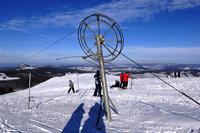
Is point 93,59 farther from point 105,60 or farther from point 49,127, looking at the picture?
point 49,127

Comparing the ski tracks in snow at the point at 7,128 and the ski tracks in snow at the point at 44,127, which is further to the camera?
the ski tracks in snow at the point at 44,127

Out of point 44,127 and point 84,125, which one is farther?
point 84,125

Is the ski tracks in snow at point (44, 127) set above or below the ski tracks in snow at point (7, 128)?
below

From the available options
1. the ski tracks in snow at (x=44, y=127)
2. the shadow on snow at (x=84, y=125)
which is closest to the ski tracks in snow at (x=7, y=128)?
the ski tracks in snow at (x=44, y=127)

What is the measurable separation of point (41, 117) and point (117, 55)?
4.44 metres

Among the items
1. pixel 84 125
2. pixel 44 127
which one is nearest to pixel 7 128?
pixel 44 127

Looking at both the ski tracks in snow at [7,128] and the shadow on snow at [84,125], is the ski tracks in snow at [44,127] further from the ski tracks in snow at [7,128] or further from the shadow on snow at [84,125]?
the ski tracks in snow at [7,128]

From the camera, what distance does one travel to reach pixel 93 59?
22.2ft

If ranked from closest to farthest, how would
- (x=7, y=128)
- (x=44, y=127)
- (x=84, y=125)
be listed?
(x=7, y=128)
(x=44, y=127)
(x=84, y=125)

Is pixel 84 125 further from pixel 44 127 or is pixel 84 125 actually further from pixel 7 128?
pixel 7 128

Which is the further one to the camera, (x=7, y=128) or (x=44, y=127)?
(x=44, y=127)

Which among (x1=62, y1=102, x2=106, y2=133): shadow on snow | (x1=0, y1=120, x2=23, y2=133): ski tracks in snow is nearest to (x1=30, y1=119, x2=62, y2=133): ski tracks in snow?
(x1=62, y1=102, x2=106, y2=133): shadow on snow

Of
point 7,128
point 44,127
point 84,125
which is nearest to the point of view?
point 7,128

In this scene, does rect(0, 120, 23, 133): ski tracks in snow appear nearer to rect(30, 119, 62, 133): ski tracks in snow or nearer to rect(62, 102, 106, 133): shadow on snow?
rect(30, 119, 62, 133): ski tracks in snow
